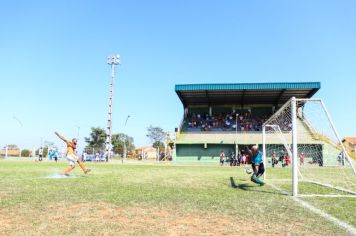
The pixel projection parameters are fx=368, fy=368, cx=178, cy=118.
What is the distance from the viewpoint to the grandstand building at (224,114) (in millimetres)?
47750

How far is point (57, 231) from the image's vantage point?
549cm

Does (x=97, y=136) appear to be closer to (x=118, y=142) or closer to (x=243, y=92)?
(x=118, y=142)

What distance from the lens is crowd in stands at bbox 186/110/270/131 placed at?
51.4m

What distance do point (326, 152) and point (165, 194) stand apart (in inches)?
1461

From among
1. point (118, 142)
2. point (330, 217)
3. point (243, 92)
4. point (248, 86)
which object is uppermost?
point (248, 86)

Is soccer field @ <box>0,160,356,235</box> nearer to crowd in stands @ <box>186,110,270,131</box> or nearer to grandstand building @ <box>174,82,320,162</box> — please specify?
grandstand building @ <box>174,82,320,162</box>

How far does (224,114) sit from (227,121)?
86.5 inches

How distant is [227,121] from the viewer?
2076 inches

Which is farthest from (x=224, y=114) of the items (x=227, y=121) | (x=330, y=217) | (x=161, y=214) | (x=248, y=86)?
(x=161, y=214)

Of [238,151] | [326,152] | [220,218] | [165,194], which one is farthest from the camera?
[238,151]

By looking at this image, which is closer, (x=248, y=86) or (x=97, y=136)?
(x=248, y=86)

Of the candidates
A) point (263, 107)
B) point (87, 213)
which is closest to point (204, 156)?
point (263, 107)

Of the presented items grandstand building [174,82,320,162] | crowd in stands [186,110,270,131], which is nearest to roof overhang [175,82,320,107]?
grandstand building [174,82,320,162]

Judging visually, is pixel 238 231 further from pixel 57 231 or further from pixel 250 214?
pixel 57 231
